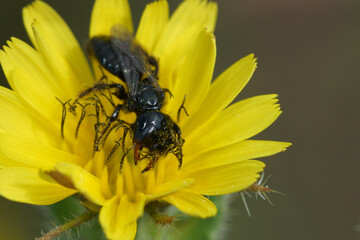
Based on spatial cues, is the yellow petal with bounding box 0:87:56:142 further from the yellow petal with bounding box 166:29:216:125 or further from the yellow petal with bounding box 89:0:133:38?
the yellow petal with bounding box 89:0:133:38

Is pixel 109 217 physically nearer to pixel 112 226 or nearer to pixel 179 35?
pixel 112 226

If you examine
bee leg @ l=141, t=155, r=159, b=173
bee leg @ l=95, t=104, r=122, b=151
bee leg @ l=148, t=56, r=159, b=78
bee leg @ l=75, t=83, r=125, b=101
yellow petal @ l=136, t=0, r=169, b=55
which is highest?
yellow petal @ l=136, t=0, r=169, b=55

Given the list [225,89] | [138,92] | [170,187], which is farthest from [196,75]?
[170,187]

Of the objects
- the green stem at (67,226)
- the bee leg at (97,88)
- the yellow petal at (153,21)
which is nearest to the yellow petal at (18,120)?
the bee leg at (97,88)

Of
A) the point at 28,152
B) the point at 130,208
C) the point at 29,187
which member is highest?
the point at 28,152

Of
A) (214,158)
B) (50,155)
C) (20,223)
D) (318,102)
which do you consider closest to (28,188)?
Result: (50,155)

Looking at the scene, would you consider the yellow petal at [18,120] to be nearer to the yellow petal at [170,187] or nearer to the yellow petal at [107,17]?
the yellow petal at [170,187]

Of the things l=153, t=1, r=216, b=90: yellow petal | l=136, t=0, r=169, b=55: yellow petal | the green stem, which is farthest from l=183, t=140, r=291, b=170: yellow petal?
l=136, t=0, r=169, b=55: yellow petal
